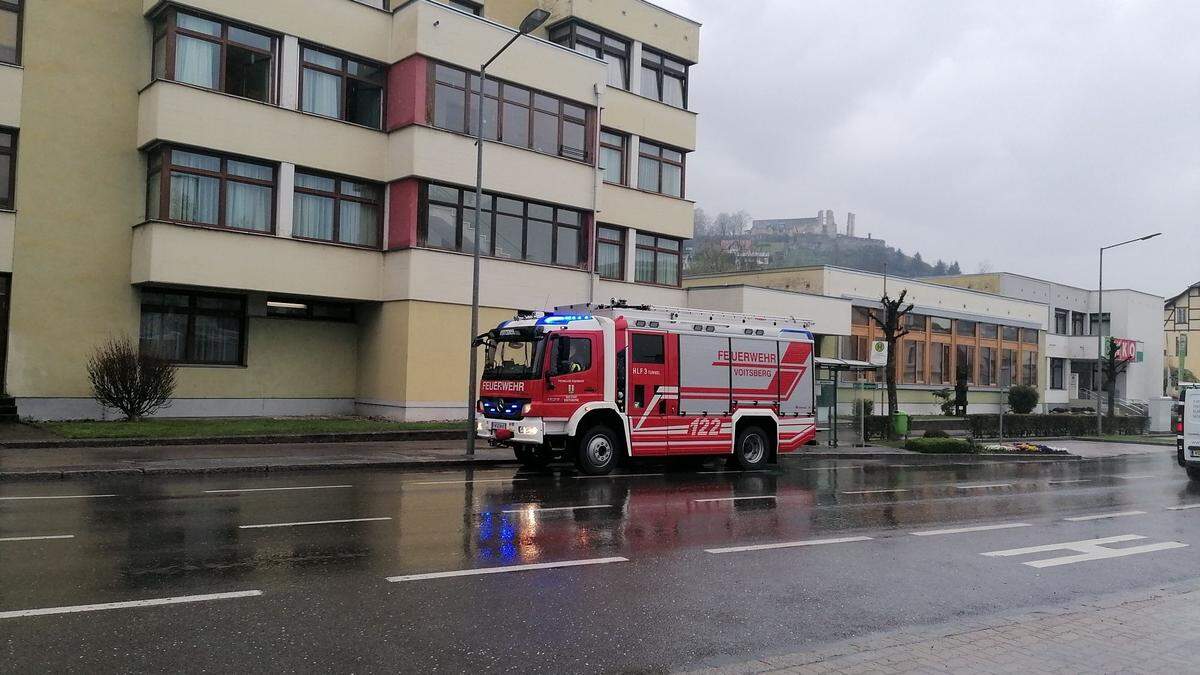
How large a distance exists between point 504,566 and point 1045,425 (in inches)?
1434

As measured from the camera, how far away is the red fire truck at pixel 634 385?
56.0ft

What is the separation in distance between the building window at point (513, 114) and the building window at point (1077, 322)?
52.2m

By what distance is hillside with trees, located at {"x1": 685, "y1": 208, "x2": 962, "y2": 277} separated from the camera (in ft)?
243

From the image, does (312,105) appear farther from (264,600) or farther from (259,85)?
(264,600)

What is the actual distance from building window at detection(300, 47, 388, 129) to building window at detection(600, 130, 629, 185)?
8247 millimetres

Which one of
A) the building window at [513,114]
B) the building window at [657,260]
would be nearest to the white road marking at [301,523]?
the building window at [513,114]

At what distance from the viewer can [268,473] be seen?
16.4m

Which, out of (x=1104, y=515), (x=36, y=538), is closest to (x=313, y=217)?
(x=36, y=538)

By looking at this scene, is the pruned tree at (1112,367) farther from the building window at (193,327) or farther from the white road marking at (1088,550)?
the building window at (193,327)

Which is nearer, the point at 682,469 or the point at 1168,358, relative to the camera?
the point at 682,469

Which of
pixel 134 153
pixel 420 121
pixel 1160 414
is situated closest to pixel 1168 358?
pixel 1160 414

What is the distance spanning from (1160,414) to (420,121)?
40361 millimetres

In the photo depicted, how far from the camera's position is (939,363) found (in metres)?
52.5

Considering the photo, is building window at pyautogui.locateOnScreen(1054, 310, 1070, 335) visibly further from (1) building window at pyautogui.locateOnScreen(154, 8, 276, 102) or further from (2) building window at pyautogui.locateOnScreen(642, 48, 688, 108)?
(1) building window at pyautogui.locateOnScreen(154, 8, 276, 102)
